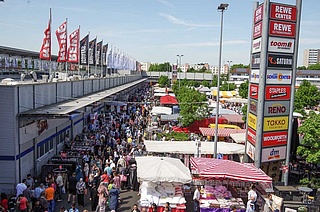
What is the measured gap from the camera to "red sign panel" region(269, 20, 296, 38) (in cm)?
1518

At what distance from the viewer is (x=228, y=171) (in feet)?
38.6

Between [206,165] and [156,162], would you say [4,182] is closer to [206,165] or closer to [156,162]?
[156,162]

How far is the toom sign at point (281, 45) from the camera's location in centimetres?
1527

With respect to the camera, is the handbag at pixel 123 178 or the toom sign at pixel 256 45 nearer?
the handbag at pixel 123 178

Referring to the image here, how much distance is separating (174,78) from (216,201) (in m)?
58.3

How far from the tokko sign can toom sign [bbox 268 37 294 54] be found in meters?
0.24

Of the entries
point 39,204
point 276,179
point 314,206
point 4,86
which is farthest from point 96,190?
point 276,179

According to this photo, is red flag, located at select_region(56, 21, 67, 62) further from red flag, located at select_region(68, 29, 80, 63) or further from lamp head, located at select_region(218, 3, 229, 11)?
lamp head, located at select_region(218, 3, 229, 11)

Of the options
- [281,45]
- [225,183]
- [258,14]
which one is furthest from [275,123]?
[258,14]

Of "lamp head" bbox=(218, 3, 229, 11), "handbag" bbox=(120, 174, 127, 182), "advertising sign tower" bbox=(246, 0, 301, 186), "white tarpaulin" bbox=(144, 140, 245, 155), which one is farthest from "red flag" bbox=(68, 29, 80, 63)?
"advertising sign tower" bbox=(246, 0, 301, 186)

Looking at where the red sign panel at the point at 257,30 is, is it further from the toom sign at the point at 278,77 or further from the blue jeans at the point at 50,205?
the blue jeans at the point at 50,205

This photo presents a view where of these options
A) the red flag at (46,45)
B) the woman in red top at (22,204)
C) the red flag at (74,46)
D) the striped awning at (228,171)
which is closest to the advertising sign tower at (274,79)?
the striped awning at (228,171)

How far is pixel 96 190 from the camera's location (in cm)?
1240

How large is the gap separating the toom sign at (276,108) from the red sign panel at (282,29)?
3195mm
